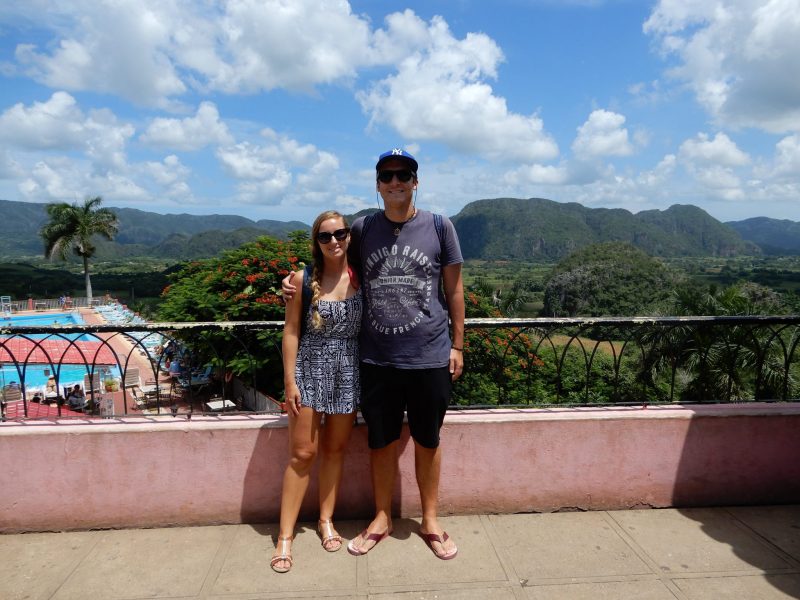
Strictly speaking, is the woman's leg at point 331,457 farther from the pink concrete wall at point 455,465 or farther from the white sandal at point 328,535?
the pink concrete wall at point 455,465

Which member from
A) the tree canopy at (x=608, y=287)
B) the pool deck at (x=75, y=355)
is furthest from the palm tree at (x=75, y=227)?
the tree canopy at (x=608, y=287)

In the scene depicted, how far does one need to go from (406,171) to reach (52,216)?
46.5 m

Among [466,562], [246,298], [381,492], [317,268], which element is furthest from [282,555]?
[246,298]

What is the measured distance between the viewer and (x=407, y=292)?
8.10 ft

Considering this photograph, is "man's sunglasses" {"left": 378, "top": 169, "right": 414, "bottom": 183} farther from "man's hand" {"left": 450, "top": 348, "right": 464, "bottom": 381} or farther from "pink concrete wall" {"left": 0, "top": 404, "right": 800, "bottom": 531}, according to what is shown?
"pink concrete wall" {"left": 0, "top": 404, "right": 800, "bottom": 531}

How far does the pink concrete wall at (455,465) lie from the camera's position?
2.91 meters

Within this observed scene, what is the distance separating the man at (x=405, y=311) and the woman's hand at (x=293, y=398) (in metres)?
0.32

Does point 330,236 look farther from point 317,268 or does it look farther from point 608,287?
point 608,287

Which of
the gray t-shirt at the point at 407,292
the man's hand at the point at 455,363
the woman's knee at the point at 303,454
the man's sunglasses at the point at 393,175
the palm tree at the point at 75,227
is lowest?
the woman's knee at the point at 303,454

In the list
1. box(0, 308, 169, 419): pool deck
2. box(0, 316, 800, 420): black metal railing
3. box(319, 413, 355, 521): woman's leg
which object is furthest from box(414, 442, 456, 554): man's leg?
box(0, 308, 169, 419): pool deck

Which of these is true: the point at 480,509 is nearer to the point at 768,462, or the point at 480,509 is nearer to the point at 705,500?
the point at 705,500

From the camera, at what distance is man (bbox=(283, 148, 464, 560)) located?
8.11 feet

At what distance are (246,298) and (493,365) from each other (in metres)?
6.30

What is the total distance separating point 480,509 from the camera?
312cm
